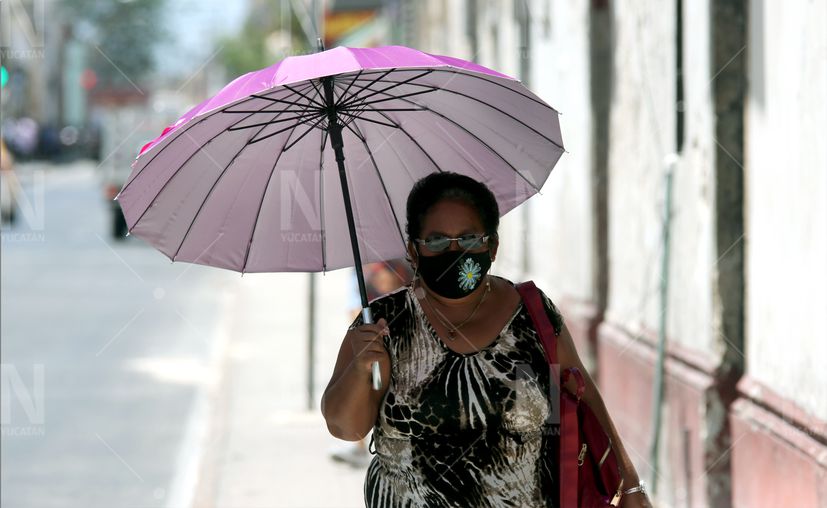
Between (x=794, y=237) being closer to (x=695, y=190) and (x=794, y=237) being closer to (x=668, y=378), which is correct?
(x=695, y=190)

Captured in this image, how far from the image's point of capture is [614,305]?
899 cm

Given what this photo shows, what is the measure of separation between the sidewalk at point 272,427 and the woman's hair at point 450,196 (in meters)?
4.32

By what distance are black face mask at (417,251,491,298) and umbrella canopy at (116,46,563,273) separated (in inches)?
22.3

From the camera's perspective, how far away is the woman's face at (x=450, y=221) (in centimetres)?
330

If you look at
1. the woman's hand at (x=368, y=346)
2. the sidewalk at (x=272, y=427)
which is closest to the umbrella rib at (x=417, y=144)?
the woman's hand at (x=368, y=346)

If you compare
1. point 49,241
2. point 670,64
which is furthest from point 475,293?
point 49,241

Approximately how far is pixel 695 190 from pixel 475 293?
3852 millimetres

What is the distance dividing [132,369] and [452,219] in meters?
9.71

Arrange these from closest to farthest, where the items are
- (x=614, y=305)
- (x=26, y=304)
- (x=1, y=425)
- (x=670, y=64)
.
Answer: (x=670, y=64) < (x=614, y=305) < (x=1, y=425) < (x=26, y=304)

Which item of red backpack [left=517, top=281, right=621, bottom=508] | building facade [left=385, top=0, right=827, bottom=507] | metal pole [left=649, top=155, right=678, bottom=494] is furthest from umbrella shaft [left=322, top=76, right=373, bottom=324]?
metal pole [left=649, top=155, right=678, bottom=494]

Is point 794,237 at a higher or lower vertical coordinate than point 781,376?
higher

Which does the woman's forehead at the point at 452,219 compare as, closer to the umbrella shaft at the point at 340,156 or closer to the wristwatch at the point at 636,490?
the umbrella shaft at the point at 340,156

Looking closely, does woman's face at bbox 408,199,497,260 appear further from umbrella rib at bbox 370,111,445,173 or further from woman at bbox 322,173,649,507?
umbrella rib at bbox 370,111,445,173

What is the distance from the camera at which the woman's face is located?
330 cm
